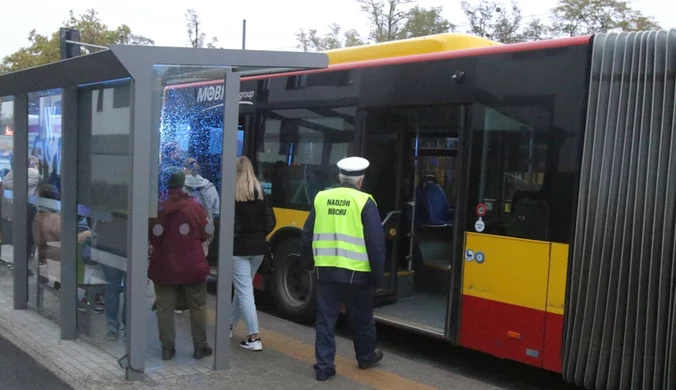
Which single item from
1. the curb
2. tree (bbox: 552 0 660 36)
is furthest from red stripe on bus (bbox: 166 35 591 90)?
tree (bbox: 552 0 660 36)

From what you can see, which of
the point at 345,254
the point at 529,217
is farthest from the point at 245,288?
A: the point at 529,217

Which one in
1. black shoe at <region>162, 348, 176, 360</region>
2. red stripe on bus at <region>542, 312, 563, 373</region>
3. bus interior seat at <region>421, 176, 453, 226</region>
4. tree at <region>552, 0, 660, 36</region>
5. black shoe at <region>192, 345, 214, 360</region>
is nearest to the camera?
red stripe on bus at <region>542, 312, 563, 373</region>

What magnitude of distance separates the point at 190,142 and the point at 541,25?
30358 millimetres

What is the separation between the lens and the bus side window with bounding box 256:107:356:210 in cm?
762

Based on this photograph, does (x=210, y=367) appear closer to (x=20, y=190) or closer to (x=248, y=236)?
(x=248, y=236)

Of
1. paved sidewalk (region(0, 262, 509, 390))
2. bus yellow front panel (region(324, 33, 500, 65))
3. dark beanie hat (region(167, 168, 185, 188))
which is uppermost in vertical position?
bus yellow front panel (region(324, 33, 500, 65))

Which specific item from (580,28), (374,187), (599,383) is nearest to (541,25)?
(580,28)

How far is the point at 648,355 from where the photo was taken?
500 cm

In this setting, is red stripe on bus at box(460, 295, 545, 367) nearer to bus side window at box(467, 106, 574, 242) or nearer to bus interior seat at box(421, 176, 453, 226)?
bus side window at box(467, 106, 574, 242)

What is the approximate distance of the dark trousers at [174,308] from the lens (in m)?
5.70

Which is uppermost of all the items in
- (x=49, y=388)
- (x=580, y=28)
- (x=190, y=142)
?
(x=580, y=28)

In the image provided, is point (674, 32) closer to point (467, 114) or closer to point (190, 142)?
point (467, 114)

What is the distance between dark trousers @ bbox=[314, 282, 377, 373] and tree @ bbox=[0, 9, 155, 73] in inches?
1367

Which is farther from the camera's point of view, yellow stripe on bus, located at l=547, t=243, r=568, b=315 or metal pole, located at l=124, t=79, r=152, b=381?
yellow stripe on bus, located at l=547, t=243, r=568, b=315
